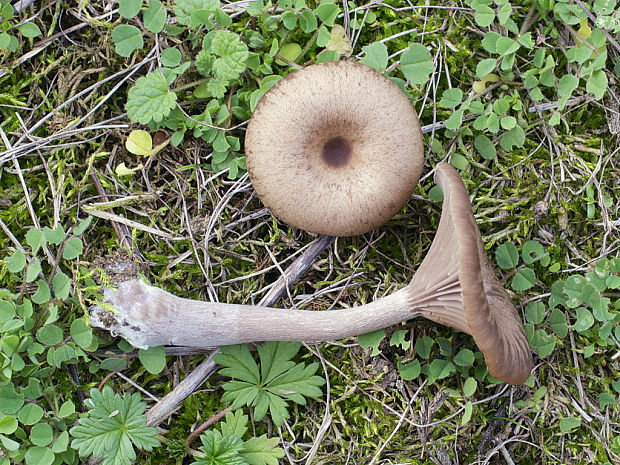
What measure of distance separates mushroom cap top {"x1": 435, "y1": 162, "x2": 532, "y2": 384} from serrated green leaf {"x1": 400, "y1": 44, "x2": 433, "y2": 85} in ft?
2.15

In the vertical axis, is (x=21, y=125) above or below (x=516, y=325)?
above

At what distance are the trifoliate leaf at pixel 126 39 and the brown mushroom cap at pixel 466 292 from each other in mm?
1909

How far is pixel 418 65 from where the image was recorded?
133 inches

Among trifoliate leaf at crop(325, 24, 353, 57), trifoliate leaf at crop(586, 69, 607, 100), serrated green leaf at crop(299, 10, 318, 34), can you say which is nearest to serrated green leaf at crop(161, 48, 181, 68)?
serrated green leaf at crop(299, 10, 318, 34)

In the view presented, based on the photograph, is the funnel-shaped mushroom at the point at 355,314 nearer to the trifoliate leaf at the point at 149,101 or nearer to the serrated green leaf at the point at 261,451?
the serrated green leaf at the point at 261,451

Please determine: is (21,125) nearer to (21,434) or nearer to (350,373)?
(21,434)

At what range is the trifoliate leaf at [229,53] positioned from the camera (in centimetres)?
320

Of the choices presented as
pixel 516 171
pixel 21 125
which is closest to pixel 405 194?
pixel 516 171

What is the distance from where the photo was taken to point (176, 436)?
3330mm

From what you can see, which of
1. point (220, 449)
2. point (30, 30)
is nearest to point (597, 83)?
point (220, 449)

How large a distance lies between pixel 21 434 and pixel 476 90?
3.36 meters

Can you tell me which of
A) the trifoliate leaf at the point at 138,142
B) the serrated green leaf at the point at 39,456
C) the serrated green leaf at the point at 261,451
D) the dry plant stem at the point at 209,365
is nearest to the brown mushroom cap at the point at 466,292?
the dry plant stem at the point at 209,365

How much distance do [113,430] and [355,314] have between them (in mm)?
1477

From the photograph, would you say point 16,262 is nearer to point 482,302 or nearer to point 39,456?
point 39,456
